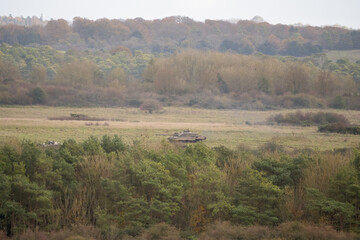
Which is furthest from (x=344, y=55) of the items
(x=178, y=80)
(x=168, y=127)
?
(x=168, y=127)

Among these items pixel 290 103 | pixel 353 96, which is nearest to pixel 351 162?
pixel 290 103

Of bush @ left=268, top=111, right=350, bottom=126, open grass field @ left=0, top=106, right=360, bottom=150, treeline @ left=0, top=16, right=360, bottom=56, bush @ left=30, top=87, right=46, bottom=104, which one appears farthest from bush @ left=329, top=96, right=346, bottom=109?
treeline @ left=0, top=16, right=360, bottom=56

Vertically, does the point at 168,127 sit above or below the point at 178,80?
below

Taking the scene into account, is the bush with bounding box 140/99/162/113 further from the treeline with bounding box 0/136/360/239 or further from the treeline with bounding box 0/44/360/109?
the treeline with bounding box 0/136/360/239

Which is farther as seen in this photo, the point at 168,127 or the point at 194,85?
the point at 194,85

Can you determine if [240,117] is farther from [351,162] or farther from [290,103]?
[351,162]

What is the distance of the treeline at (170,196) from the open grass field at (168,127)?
16.4 ft

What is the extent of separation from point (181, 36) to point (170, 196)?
9357 cm

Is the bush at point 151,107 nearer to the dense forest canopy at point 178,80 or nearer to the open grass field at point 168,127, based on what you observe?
the open grass field at point 168,127

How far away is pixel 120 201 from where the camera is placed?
11.8 m

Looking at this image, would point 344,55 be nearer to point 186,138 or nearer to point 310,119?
point 310,119

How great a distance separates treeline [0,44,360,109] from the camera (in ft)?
145

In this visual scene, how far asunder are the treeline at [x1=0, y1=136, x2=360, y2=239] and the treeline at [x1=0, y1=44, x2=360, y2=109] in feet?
96.3

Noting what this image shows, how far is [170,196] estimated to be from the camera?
12.1m
